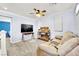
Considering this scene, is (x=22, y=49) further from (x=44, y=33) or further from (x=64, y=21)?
(x=64, y=21)

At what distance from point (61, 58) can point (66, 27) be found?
Result: 0.52 metres

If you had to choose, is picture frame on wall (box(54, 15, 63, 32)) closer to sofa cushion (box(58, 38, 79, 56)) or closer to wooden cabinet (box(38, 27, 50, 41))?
wooden cabinet (box(38, 27, 50, 41))

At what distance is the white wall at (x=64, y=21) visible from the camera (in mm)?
1738

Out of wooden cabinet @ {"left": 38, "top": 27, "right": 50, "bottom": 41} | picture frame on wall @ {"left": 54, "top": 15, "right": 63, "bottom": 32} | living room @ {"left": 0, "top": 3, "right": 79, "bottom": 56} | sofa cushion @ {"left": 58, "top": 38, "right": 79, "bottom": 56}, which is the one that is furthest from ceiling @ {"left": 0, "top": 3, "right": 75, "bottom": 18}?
sofa cushion @ {"left": 58, "top": 38, "right": 79, "bottom": 56}

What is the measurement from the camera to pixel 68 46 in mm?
1586

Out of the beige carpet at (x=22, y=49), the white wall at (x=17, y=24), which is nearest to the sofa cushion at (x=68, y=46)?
the beige carpet at (x=22, y=49)

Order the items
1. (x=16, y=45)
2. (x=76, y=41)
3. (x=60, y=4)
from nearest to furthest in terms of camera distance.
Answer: (x=76, y=41) → (x=60, y=4) → (x=16, y=45)

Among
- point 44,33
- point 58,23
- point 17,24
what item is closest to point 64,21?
point 58,23

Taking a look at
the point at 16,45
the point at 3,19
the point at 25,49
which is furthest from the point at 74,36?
the point at 3,19

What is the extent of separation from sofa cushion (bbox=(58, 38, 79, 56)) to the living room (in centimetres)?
9

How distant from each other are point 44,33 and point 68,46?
49cm

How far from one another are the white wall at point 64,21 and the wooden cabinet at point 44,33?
2.8 inches

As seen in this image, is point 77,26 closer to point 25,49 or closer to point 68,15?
point 68,15

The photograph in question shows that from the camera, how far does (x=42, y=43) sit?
1.84 metres
